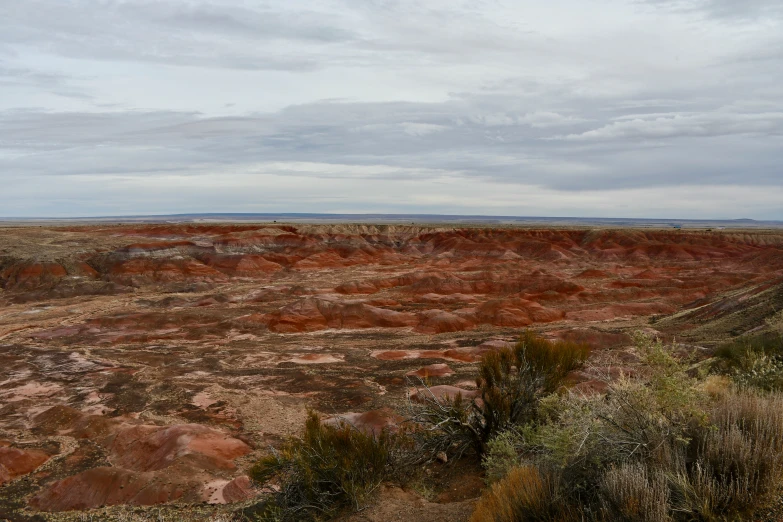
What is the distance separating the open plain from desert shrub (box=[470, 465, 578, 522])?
200 cm

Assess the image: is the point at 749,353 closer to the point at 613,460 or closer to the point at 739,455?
the point at 739,455

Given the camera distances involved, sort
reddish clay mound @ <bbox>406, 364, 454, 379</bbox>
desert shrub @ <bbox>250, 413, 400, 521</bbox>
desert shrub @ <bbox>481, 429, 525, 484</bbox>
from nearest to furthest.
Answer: desert shrub @ <bbox>481, 429, 525, 484</bbox>
desert shrub @ <bbox>250, 413, 400, 521</bbox>
reddish clay mound @ <bbox>406, 364, 454, 379</bbox>

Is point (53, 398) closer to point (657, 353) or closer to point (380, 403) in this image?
point (380, 403)

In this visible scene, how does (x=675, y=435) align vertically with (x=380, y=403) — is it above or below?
above

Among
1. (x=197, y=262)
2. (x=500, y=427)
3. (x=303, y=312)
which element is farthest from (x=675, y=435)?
(x=197, y=262)

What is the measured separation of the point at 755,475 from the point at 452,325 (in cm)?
3244

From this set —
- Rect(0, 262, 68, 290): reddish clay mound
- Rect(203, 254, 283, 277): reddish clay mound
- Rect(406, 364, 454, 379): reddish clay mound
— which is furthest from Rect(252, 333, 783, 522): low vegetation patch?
Rect(203, 254, 283, 277): reddish clay mound

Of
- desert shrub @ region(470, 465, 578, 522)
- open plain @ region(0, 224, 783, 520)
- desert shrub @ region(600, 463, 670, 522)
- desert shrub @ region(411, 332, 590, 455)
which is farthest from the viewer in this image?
open plain @ region(0, 224, 783, 520)

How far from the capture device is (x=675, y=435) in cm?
554

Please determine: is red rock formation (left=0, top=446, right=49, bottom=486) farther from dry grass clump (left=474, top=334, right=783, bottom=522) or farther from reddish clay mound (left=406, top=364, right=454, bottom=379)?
dry grass clump (left=474, top=334, right=783, bottom=522)


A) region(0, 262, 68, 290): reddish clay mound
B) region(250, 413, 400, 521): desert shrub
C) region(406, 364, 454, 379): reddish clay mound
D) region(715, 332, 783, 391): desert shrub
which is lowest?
region(406, 364, 454, 379): reddish clay mound

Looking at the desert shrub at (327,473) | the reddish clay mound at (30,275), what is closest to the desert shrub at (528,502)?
the desert shrub at (327,473)

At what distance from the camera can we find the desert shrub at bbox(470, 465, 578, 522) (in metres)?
5.13

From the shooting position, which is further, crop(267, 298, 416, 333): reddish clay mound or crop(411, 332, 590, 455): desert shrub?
crop(267, 298, 416, 333): reddish clay mound
